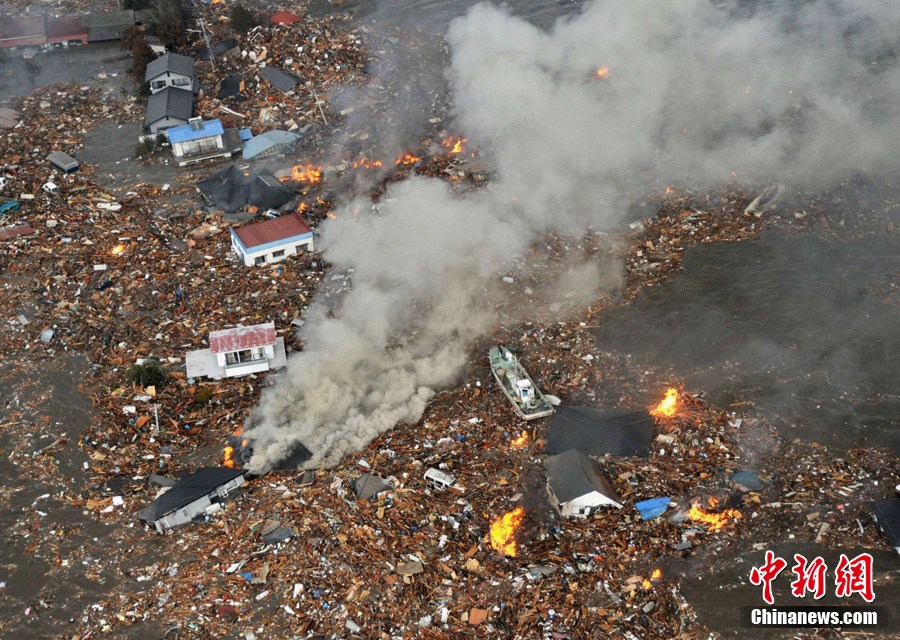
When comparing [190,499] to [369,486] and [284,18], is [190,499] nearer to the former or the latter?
[369,486]

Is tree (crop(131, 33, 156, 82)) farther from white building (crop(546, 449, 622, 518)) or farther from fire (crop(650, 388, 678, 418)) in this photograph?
white building (crop(546, 449, 622, 518))

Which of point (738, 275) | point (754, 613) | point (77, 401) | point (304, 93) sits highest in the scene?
point (304, 93)

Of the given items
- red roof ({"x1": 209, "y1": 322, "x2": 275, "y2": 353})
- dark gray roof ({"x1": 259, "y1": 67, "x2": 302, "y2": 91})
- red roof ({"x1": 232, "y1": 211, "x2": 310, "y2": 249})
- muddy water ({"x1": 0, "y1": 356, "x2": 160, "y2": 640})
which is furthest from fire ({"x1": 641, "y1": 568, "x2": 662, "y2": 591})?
dark gray roof ({"x1": 259, "y1": 67, "x2": 302, "y2": 91})

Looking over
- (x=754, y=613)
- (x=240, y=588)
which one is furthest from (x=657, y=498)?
(x=240, y=588)

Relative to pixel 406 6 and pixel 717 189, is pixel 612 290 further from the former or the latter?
pixel 406 6

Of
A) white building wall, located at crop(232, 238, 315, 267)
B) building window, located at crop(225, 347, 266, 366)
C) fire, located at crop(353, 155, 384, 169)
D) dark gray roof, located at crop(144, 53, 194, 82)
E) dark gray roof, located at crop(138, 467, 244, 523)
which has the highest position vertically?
dark gray roof, located at crop(144, 53, 194, 82)

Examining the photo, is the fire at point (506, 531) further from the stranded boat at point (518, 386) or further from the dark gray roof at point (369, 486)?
the stranded boat at point (518, 386)
